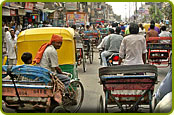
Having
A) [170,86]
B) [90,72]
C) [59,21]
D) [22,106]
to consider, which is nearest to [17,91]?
[22,106]

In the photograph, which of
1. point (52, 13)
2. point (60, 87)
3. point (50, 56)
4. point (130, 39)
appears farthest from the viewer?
point (52, 13)

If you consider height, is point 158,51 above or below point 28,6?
below

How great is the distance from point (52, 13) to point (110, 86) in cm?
3501

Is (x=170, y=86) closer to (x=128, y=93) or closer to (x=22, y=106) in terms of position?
(x=128, y=93)

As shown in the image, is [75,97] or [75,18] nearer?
[75,97]

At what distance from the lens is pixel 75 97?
6379mm

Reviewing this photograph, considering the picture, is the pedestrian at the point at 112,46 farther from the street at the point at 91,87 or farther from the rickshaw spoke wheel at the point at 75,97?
the rickshaw spoke wheel at the point at 75,97

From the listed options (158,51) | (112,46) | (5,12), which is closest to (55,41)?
(112,46)

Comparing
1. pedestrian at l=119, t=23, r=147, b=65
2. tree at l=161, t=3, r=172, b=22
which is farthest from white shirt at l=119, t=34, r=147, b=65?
tree at l=161, t=3, r=172, b=22

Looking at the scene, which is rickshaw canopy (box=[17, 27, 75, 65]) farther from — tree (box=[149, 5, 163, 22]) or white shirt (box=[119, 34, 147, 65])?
tree (box=[149, 5, 163, 22])

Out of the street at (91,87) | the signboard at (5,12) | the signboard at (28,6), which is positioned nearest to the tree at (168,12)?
the signboard at (28,6)

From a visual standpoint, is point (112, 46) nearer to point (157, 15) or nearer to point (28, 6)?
point (28, 6)

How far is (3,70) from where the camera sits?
5.10 meters

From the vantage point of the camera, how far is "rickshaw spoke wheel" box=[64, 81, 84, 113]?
611 centimetres
